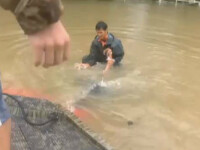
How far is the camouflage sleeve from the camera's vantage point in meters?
0.92

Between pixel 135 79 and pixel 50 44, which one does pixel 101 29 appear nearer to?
pixel 135 79

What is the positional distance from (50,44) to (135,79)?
3.18 m

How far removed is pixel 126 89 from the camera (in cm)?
382

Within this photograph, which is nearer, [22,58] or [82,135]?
[82,135]

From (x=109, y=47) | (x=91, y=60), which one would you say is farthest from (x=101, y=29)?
(x=91, y=60)

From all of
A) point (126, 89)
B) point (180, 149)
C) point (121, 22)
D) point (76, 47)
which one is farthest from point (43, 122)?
point (121, 22)

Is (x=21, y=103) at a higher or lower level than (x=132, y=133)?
higher

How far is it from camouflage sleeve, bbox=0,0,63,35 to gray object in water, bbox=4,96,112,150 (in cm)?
144

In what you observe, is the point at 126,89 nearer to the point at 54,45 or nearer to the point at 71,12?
the point at 54,45

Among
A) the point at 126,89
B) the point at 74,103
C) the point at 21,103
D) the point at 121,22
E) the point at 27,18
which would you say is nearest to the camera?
the point at 27,18

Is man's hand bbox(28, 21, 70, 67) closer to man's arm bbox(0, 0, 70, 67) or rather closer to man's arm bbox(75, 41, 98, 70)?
man's arm bbox(0, 0, 70, 67)

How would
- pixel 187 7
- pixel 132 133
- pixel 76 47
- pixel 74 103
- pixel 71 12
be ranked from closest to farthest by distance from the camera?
pixel 132 133 → pixel 74 103 → pixel 76 47 → pixel 71 12 → pixel 187 7

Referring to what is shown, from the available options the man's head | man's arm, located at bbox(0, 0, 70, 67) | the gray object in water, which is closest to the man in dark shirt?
the man's head

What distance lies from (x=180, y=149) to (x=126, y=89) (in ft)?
3.61
